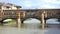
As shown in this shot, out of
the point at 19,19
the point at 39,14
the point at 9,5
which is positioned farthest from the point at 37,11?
the point at 9,5

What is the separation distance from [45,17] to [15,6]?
15.4m

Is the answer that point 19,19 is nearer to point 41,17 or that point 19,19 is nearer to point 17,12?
point 17,12

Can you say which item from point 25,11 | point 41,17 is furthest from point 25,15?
point 41,17

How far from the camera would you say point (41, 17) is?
1599 inches

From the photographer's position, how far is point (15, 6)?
53875 millimetres

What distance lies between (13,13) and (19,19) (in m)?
2.11

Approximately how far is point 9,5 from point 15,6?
2119mm

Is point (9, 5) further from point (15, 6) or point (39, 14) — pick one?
point (39, 14)

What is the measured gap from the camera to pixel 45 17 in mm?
40781

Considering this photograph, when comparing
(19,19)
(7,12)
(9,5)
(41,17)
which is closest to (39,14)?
(41,17)

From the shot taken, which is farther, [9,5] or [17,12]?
[9,5]

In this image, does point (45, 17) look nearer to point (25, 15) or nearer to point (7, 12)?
point (25, 15)

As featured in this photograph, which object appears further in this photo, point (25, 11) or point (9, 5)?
point (9, 5)

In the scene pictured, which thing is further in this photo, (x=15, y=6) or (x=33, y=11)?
(x=15, y=6)
